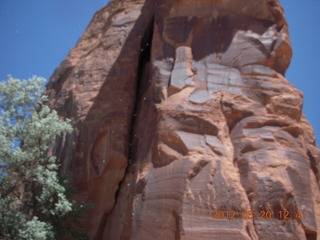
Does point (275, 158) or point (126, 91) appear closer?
point (275, 158)

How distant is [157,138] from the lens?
788cm

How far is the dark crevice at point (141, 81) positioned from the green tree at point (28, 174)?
1.95 m

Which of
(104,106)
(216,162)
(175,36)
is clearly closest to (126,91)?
(104,106)

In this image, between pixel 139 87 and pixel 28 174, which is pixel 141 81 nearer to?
pixel 139 87

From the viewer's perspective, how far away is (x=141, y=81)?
39.9 ft

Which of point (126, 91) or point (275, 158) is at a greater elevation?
point (126, 91)

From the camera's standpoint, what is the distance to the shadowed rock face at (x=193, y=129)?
661cm

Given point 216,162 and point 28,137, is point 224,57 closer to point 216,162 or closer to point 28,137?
point 216,162

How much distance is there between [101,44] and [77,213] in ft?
21.2
